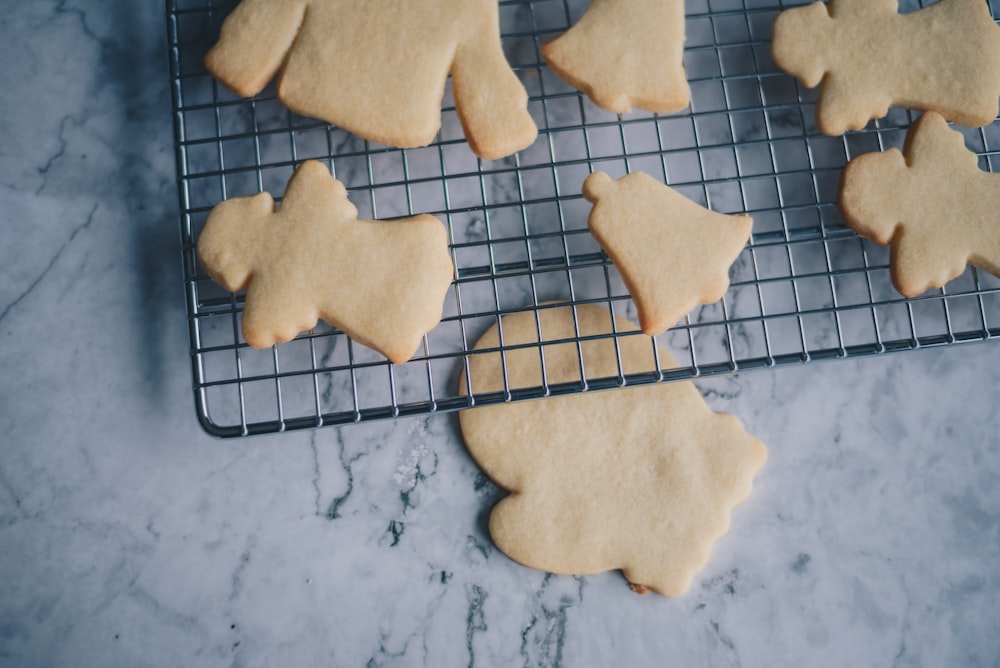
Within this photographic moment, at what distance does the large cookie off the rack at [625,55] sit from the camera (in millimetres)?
1024

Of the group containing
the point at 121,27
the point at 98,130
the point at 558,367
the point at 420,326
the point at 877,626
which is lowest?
the point at 877,626

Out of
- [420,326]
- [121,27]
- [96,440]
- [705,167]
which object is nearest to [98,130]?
[121,27]

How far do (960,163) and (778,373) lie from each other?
15.0 inches

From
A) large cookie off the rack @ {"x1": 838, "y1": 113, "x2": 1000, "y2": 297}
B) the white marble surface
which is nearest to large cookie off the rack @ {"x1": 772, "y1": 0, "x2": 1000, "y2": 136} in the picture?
large cookie off the rack @ {"x1": 838, "y1": 113, "x2": 1000, "y2": 297}

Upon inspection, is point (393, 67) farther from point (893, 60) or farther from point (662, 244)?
point (893, 60)

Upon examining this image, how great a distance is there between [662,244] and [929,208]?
378 millimetres

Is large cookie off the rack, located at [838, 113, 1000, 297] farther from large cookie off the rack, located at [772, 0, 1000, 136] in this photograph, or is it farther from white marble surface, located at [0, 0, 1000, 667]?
white marble surface, located at [0, 0, 1000, 667]

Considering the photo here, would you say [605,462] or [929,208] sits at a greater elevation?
[929,208]

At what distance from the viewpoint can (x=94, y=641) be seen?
1.09 metres

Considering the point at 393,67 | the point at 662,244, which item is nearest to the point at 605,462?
the point at 662,244

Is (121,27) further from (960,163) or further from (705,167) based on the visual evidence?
(960,163)

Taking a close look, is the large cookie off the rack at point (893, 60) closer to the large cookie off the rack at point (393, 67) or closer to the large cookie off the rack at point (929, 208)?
the large cookie off the rack at point (929, 208)

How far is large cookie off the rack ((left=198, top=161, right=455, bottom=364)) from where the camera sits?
0.96 metres

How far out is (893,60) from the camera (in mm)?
1042
